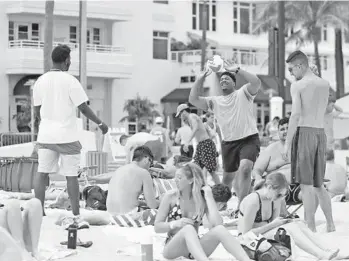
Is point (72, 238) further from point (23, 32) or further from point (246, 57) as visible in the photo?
point (246, 57)

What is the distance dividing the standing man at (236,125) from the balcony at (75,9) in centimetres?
3604

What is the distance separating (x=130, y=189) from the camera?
11.0 m

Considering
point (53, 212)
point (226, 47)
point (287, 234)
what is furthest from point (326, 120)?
point (226, 47)

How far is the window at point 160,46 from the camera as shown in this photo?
53156 mm

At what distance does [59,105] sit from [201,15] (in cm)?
4614

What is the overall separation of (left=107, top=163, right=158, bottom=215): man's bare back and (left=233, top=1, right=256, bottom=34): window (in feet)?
160

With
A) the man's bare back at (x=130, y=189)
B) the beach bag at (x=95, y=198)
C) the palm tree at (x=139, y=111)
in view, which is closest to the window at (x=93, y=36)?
the palm tree at (x=139, y=111)

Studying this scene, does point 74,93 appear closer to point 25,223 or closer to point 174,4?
point 25,223

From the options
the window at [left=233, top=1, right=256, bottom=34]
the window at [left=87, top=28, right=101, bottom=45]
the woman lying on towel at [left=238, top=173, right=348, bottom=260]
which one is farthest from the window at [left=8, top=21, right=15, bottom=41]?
the woman lying on towel at [left=238, top=173, right=348, bottom=260]

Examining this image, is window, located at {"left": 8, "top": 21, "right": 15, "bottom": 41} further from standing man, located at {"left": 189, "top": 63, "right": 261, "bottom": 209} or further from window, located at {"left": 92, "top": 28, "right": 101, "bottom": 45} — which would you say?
standing man, located at {"left": 189, "top": 63, "right": 261, "bottom": 209}

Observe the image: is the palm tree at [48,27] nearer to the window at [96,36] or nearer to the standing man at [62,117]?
the window at [96,36]

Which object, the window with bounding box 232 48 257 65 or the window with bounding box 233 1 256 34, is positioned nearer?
the window with bounding box 232 48 257 65

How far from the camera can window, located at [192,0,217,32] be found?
5697 centimetres

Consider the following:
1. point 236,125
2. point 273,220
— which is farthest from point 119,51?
point 273,220
